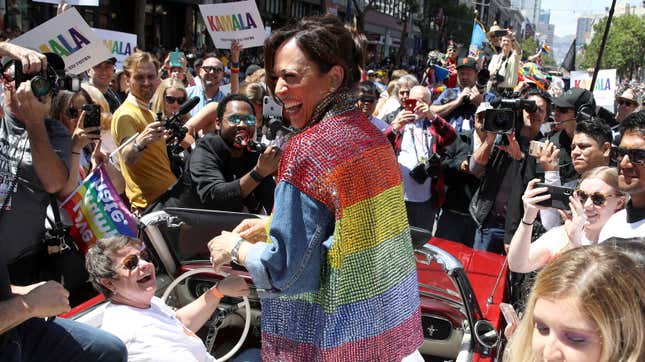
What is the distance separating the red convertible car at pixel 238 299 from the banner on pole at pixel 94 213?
1.60 ft

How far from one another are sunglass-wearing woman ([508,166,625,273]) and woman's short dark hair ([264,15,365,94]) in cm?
133

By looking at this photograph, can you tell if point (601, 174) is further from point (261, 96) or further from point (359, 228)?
point (261, 96)

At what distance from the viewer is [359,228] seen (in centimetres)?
Result: 175

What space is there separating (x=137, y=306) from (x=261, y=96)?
2.98m

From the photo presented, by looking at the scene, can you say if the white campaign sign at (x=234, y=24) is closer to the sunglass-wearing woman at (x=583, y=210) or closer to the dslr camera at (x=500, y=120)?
the dslr camera at (x=500, y=120)

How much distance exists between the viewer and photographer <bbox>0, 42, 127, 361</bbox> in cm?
229

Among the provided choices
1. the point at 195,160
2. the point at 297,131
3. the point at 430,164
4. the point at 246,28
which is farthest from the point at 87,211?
the point at 246,28

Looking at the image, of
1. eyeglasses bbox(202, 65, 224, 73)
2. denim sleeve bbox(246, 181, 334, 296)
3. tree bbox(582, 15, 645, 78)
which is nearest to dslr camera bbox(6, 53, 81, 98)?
denim sleeve bbox(246, 181, 334, 296)

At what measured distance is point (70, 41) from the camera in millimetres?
5281

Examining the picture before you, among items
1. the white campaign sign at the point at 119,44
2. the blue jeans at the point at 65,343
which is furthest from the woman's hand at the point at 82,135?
the white campaign sign at the point at 119,44

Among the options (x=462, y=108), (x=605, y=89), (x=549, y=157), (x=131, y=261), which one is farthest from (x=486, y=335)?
(x=605, y=89)

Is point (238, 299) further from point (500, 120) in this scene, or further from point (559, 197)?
point (500, 120)

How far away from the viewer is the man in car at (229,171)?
3.65 metres

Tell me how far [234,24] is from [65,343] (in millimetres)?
6134
